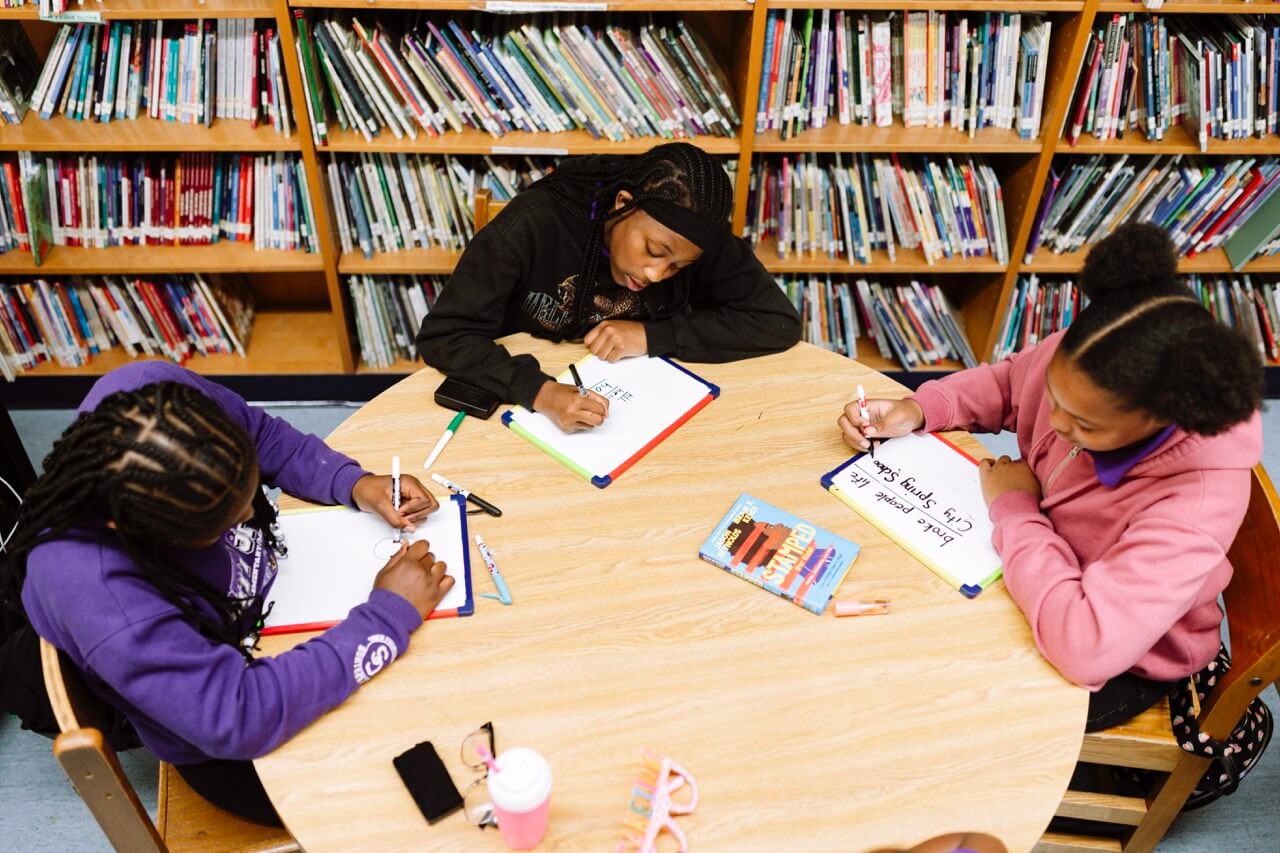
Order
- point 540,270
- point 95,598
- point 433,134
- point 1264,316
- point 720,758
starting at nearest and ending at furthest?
point 95,598, point 720,758, point 540,270, point 433,134, point 1264,316

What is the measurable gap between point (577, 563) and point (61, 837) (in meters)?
1.27

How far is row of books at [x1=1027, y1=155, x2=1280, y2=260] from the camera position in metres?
2.55

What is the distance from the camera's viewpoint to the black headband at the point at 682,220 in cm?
169

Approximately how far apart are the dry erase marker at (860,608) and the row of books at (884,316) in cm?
150

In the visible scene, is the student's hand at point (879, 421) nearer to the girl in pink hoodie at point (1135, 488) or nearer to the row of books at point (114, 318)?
the girl in pink hoodie at point (1135, 488)

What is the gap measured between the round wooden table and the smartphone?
0.36 ft

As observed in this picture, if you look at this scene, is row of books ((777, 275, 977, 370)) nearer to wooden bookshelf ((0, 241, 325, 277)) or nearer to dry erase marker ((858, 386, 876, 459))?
dry erase marker ((858, 386, 876, 459))

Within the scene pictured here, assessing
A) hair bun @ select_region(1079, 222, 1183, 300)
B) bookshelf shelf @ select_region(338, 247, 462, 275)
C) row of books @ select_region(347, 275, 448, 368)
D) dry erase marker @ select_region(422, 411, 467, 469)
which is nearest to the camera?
hair bun @ select_region(1079, 222, 1183, 300)

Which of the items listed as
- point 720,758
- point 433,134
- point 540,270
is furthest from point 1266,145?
point 720,758

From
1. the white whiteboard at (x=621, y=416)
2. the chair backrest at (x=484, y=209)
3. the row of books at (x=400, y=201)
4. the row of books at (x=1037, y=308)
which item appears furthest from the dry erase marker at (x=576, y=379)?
the row of books at (x=1037, y=308)

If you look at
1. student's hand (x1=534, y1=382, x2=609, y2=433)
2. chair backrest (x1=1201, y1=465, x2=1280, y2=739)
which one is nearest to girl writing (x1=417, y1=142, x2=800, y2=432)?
student's hand (x1=534, y1=382, x2=609, y2=433)

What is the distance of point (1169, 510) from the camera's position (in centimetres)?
126

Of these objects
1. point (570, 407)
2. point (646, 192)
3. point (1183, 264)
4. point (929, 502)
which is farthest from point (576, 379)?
point (1183, 264)

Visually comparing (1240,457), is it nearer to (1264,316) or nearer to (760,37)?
(760,37)
